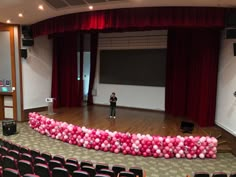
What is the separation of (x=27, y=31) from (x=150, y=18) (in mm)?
5883

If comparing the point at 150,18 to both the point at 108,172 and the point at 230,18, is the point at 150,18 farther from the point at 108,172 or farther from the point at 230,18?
the point at 108,172

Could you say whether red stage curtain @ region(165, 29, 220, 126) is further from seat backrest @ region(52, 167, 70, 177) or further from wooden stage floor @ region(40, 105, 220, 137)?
seat backrest @ region(52, 167, 70, 177)

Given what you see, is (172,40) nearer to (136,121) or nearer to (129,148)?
(136,121)

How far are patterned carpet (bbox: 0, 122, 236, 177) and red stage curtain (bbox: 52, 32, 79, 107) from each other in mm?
4510

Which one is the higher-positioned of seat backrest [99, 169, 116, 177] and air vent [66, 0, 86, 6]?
air vent [66, 0, 86, 6]

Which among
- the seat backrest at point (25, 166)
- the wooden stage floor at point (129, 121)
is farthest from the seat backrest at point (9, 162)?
the wooden stage floor at point (129, 121)

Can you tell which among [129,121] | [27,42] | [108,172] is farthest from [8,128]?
[108,172]

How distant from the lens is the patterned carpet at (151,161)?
552 centimetres

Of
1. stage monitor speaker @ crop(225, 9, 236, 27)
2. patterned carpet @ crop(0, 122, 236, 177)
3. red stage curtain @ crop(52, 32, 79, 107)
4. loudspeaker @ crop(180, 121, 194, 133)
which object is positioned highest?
stage monitor speaker @ crop(225, 9, 236, 27)

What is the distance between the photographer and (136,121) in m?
8.69

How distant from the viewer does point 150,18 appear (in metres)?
6.73

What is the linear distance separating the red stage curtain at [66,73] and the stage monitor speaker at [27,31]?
1.68 metres

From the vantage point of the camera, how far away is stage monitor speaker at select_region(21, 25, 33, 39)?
986cm

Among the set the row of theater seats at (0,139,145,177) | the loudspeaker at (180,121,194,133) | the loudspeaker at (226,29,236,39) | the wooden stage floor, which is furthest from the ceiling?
the row of theater seats at (0,139,145,177)
